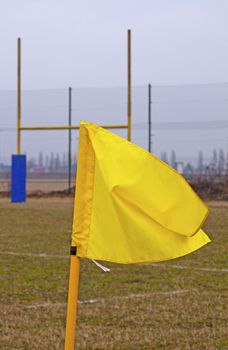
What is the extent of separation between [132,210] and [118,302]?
3.60 m

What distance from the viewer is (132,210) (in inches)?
174

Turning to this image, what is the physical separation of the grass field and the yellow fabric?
1790mm

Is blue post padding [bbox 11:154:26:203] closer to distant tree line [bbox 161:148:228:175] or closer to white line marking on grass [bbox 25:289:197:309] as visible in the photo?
distant tree line [bbox 161:148:228:175]

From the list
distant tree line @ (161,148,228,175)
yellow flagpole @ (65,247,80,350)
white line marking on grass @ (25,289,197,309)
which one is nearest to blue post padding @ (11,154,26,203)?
distant tree line @ (161,148,228,175)

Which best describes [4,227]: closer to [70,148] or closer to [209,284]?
[209,284]

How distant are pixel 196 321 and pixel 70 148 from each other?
74.3ft

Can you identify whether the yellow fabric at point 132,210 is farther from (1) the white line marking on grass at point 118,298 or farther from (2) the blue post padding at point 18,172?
(2) the blue post padding at point 18,172

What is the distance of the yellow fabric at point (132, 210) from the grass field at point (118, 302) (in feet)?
5.87

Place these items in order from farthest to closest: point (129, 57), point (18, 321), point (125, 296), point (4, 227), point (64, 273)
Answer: point (129, 57) < point (4, 227) < point (64, 273) < point (125, 296) < point (18, 321)

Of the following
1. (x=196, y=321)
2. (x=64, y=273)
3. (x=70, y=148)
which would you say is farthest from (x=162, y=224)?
(x=70, y=148)

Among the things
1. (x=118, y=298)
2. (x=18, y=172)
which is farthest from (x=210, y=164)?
(x=118, y=298)

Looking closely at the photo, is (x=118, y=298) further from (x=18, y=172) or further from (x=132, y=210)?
(x=18, y=172)

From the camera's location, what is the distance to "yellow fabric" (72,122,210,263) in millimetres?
4418

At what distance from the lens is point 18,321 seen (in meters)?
7.00
